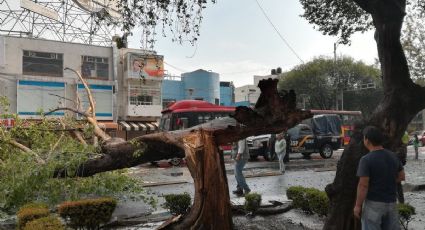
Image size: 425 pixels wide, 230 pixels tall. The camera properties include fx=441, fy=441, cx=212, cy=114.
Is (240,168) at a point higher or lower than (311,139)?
higher

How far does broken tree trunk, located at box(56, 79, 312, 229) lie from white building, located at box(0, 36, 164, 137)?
23.8 meters

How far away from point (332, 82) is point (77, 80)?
77.0ft

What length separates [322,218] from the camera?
8234mm

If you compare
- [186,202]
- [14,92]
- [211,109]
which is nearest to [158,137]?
[186,202]

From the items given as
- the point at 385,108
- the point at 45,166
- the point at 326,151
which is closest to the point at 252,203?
the point at 385,108

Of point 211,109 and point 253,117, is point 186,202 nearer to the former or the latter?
point 253,117

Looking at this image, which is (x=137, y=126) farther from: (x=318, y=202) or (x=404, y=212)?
(x=404, y=212)

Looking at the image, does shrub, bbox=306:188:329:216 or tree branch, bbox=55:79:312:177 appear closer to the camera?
tree branch, bbox=55:79:312:177

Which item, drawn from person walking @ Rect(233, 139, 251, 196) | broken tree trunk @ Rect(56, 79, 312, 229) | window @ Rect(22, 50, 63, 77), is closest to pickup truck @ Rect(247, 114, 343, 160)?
person walking @ Rect(233, 139, 251, 196)

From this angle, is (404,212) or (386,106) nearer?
(386,106)

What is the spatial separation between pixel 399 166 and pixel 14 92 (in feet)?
104

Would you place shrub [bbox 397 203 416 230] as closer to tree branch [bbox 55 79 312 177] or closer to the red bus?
tree branch [bbox 55 79 312 177]

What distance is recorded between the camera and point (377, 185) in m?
4.62

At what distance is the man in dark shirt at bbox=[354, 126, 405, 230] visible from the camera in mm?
4602
